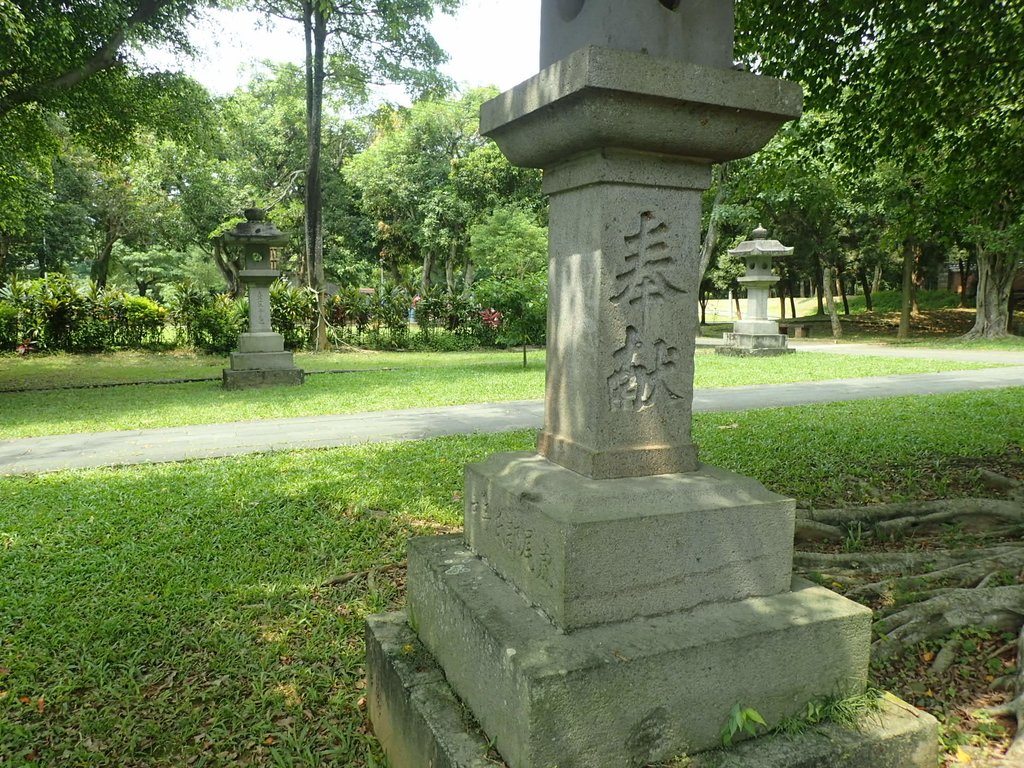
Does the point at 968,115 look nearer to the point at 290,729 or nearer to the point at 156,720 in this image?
the point at 290,729

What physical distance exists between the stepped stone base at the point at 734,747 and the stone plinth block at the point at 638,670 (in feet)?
0.17

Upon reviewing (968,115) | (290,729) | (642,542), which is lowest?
(290,729)

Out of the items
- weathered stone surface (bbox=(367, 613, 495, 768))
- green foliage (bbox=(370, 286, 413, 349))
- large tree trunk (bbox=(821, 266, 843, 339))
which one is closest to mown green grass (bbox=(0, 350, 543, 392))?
green foliage (bbox=(370, 286, 413, 349))

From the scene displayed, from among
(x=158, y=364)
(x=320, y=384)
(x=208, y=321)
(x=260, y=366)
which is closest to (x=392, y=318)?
(x=208, y=321)

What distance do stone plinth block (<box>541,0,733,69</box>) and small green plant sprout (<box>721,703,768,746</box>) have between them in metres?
1.92

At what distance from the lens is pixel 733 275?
1135 inches

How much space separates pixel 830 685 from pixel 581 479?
961mm

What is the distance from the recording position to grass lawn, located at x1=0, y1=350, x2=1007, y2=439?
8.89 meters

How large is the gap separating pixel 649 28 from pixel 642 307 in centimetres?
83

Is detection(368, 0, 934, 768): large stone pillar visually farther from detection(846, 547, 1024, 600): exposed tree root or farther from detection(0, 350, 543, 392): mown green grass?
detection(0, 350, 543, 392): mown green grass

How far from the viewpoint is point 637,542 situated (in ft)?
6.56

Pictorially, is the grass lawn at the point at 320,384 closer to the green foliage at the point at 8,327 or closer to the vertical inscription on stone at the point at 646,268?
the green foliage at the point at 8,327

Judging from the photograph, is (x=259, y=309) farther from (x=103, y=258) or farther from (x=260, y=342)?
(x=103, y=258)

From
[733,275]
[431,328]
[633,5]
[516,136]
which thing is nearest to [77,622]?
[516,136]
